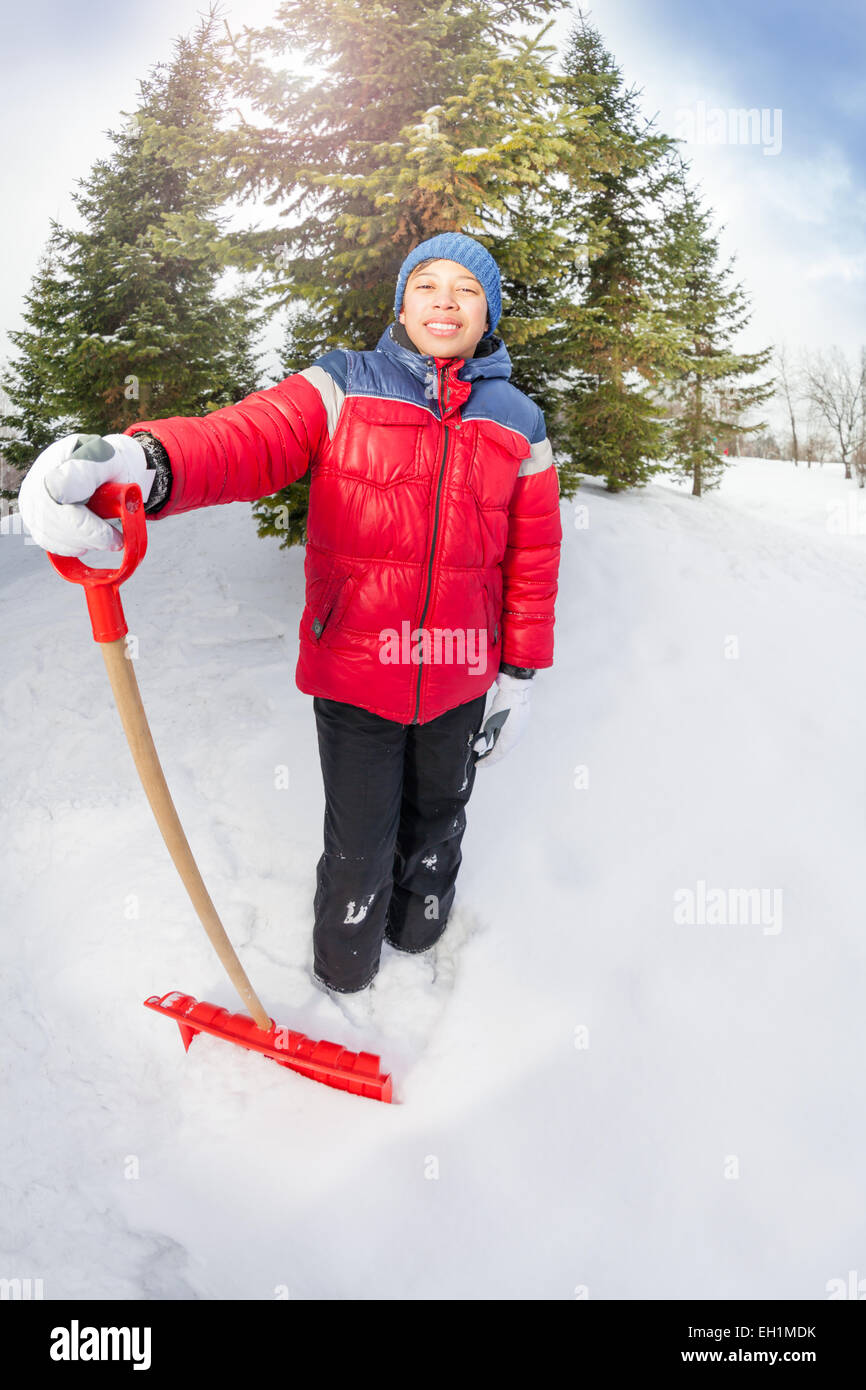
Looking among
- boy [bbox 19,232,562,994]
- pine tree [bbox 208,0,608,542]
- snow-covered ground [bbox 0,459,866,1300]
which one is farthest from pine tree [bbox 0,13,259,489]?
boy [bbox 19,232,562,994]

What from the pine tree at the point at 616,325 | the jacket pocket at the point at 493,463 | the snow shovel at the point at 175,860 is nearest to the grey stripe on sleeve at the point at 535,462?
the jacket pocket at the point at 493,463

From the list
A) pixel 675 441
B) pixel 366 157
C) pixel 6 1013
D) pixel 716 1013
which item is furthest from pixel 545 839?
pixel 675 441

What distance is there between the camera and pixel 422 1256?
6.64 feet

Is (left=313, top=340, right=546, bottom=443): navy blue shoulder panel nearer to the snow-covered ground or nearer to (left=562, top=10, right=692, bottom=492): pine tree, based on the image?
the snow-covered ground

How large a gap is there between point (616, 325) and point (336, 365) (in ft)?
25.6

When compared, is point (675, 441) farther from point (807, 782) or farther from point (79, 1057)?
point (79, 1057)

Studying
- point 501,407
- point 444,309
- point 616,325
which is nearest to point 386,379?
point 444,309

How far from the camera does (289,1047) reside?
240 centimetres

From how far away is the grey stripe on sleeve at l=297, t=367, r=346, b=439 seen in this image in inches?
78.8

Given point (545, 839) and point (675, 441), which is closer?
point (545, 839)

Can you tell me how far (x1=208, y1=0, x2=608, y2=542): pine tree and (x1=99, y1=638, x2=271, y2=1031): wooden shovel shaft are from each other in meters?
3.55

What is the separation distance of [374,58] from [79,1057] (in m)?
5.64

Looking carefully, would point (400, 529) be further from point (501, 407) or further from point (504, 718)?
point (504, 718)

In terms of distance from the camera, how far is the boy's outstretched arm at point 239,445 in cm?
163
